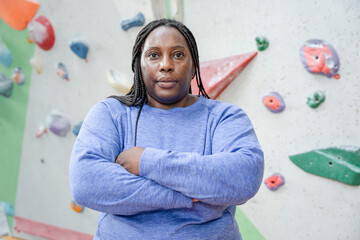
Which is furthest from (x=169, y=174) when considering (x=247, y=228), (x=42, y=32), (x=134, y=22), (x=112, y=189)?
(x=42, y=32)

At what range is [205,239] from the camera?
965mm

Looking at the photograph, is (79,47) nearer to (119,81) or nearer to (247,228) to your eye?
(119,81)

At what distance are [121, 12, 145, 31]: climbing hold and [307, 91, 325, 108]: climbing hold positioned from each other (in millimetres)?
921

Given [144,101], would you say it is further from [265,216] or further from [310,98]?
[265,216]

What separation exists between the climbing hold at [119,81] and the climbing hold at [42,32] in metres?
0.46

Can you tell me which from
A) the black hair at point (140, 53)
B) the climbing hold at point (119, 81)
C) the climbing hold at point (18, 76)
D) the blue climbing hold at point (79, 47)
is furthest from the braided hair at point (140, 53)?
the climbing hold at point (18, 76)

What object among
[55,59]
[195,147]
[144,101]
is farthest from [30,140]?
[195,147]

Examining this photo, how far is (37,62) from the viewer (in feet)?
7.63

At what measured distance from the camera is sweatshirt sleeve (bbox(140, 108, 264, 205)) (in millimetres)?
907

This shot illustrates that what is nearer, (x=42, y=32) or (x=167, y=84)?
(x=167, y=84)

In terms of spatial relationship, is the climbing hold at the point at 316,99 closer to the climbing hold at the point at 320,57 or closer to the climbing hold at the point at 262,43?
the climbing hold at the point at 320,57

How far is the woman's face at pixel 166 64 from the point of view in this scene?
106cm

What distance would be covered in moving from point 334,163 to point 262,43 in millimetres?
580

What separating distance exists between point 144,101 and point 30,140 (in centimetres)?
166
